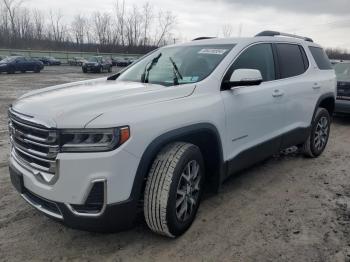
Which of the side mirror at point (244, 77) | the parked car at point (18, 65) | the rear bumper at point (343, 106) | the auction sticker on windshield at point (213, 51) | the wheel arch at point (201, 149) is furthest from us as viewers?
the parked car at point (18, 65)

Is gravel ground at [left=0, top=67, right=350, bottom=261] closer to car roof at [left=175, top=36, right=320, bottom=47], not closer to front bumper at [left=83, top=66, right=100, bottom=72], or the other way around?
car roof at [left=175, top=36, right=320, bottom=47]

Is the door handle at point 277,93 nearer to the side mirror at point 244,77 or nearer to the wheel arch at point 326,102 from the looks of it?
the side mirror at point 244,77

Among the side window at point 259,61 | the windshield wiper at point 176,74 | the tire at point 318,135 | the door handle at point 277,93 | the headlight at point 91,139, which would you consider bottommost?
the tire at point 318,135

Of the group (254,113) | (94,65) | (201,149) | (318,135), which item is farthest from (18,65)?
(201,149)

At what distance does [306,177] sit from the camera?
4.80 meters

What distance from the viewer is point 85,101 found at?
2.81m

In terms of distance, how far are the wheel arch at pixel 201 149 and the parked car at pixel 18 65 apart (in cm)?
2987

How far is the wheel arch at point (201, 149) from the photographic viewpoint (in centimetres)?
269

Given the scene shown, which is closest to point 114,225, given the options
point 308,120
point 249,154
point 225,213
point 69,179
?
point 69,179

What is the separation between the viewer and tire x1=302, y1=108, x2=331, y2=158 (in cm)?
545

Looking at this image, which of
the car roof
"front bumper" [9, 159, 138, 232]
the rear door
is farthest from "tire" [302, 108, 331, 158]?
"front bumper" [9, 159, 138, 232]

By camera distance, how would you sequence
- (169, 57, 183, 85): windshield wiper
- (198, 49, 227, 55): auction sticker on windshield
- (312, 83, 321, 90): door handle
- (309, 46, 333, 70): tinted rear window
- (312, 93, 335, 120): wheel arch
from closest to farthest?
(169, 57, 183, 85): windshield wiper < (198, 49, 227, 55): auction sticker on windshield < (312, 83, 321, 90): door handle < (312, 93, 335, 120): wheel arch < (309, 46, 333, 70): tinted rear window

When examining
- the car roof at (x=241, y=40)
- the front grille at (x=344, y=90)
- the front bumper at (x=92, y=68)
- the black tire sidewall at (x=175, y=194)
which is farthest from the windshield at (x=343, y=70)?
the front bumper at (x=92, y=68)

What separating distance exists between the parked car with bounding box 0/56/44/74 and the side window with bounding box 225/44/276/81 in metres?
29.4
